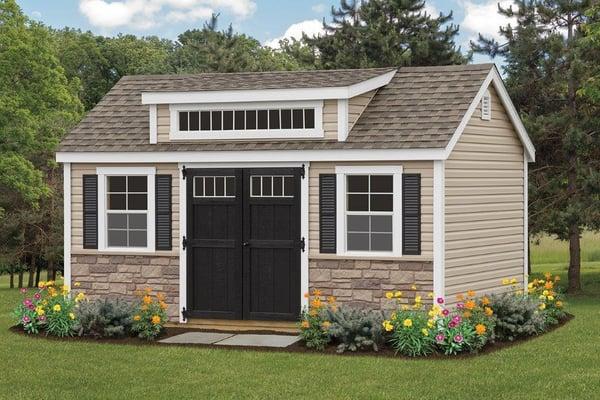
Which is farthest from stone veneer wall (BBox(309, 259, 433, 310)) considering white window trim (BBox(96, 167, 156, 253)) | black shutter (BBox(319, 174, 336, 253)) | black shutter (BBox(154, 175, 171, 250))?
white window trim (BBox(96, 167, 156, 253))

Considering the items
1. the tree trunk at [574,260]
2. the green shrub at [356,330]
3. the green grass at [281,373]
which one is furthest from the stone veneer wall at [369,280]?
the tree trunk at [574,260]

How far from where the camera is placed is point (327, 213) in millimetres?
15758

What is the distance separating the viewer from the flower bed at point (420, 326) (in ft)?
44.6

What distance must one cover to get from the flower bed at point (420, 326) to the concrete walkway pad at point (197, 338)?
1417 mm

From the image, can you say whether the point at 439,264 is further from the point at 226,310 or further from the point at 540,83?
the point at 540,83

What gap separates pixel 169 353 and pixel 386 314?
292cm

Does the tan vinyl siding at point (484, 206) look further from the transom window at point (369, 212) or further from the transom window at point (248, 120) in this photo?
the transom window at point (248, 120)

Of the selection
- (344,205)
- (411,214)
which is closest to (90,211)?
(344,205)

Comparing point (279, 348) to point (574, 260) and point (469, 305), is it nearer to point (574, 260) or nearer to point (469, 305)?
point (469, 305)

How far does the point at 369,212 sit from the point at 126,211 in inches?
160

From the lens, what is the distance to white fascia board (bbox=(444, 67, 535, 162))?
1538 centimetres

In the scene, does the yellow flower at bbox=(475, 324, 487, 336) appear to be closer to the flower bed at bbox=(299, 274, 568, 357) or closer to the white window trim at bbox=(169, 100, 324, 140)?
the flower bed at bbox=(299, 274, 568, 357)

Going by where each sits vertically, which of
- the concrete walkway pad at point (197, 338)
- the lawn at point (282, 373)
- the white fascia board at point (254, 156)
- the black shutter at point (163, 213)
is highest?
the white fascia board at point (254, 156)

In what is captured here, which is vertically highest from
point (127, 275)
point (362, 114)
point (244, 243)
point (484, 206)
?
point (362, 114)
